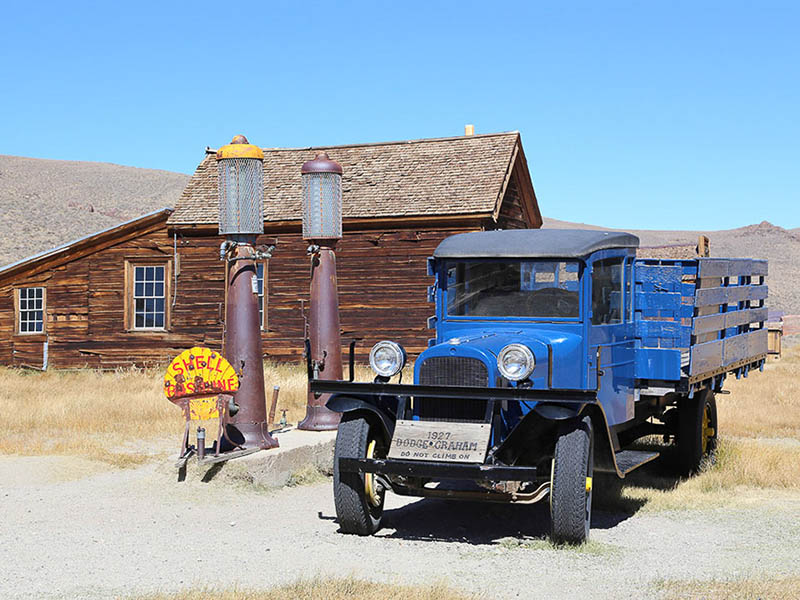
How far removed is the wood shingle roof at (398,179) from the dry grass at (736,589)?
13.1 m

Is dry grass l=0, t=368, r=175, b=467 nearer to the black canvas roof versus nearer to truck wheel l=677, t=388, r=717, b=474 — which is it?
the black canvas roof

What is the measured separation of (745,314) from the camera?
10.9 m

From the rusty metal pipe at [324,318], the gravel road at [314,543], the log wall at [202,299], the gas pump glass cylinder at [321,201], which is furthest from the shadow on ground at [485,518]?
the log wall at [202,299]

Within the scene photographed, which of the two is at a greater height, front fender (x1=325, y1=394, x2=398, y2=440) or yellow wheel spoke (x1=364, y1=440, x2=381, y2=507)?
front fender (x1=325, y1=394, x2=398, y2=440)

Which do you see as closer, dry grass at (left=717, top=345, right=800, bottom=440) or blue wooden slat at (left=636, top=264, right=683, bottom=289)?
blue wooden slat at (left=636, top=264, right=683, bottom=289)

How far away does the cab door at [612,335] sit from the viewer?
7742 mm

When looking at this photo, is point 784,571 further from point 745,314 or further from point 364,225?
point 364,225

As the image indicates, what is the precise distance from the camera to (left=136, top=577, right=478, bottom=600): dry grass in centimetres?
544

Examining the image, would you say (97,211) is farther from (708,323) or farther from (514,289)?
(514,289)

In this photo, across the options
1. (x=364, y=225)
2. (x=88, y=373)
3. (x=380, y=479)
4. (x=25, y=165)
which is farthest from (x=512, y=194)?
(x=25, y=165)

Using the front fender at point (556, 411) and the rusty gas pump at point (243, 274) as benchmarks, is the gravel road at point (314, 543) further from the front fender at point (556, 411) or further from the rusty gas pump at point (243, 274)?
the rusty gas pump at point (243, 274)

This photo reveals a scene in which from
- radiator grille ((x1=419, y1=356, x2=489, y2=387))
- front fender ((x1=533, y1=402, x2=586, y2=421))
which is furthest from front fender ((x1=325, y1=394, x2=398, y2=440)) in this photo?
front fender ((x1=533, y1=402, x2=586, y2=421))

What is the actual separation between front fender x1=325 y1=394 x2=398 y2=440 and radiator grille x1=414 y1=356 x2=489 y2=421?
284 mm

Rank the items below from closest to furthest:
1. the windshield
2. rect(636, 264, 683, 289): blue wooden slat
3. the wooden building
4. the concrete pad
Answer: the windshield → the concrete pad → rect(636, 264, 683, 289): blue wooden slat → the wooden building
